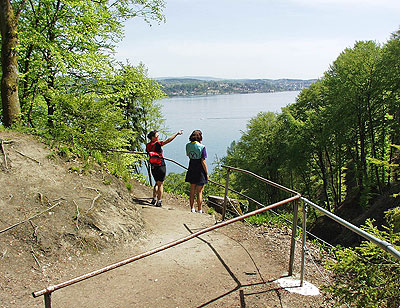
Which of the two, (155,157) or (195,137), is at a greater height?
(195,137)

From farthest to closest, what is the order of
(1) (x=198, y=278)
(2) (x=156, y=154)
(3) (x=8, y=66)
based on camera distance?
(3) (x=8, y=66), (2) (x=156, y=154), (1) (x=198, y=278)

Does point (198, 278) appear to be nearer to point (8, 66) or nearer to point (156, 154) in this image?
point (156, 154)

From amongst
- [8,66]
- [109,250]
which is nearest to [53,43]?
[8,66]

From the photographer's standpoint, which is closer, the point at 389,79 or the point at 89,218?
the point at 89,218

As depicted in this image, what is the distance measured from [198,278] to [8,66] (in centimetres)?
746

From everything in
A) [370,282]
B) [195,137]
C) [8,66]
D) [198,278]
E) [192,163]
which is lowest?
[198,278]

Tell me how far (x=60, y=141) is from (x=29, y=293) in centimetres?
403

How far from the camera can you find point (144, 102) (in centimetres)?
2927

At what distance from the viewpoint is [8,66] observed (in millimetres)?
8727

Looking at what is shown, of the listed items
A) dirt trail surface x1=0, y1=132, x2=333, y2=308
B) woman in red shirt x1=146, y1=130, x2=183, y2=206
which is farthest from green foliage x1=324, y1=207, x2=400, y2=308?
woman in red shirt x1=146, y1=130, x2=183, y2=206

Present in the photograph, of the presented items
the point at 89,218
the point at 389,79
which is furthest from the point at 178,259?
the point at 389,79

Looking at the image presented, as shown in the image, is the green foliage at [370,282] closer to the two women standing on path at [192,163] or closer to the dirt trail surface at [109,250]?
the dirt trail surface at [109,250]

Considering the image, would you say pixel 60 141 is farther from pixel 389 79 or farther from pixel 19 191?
pixel 389 79

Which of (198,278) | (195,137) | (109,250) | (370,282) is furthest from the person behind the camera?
(195,137)
